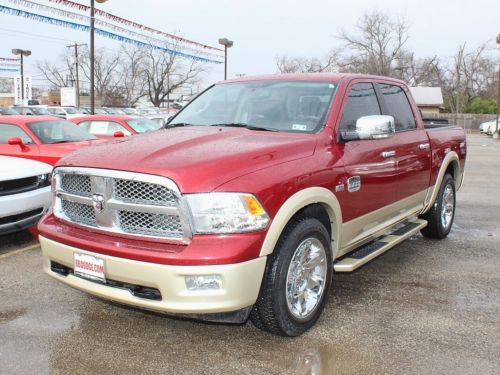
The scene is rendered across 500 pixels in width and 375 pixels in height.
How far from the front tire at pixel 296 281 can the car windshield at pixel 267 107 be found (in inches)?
34.9

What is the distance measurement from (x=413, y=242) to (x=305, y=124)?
9.69ft

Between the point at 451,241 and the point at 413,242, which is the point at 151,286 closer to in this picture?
the point at 413,242

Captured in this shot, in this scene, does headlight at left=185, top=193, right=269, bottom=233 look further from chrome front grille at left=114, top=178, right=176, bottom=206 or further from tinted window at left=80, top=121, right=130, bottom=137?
tinted window at left=80, top=121, right=130, bottom=137

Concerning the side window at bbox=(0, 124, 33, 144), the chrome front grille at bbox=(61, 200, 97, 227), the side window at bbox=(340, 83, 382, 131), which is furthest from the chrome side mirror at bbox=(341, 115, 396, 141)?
the side window at bbox=(0, 124, 33, 144)

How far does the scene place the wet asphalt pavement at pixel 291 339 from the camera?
324 cm

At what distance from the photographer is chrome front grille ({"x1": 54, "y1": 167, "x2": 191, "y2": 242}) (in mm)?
3073

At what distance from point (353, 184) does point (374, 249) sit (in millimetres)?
784

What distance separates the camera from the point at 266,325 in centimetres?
346

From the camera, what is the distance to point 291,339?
358 cm

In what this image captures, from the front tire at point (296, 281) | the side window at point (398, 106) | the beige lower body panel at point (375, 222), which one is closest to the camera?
the front tire at point (296, 281)

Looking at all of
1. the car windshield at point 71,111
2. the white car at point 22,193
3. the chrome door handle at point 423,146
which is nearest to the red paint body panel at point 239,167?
the chrome door handle at point 423,146

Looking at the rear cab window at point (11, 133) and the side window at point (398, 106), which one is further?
the rear cab window at point (11, 133)

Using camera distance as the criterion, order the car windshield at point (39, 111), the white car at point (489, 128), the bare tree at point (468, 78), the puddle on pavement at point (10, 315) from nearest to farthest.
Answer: the puddle on pavement at point (10, 315)
the car windshield at point (39, 111)
the white car at point (489, 128)
the bare tree at point (468, 78)

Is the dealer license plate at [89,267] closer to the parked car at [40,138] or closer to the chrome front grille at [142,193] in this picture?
the chrome front grille at [142,193]
